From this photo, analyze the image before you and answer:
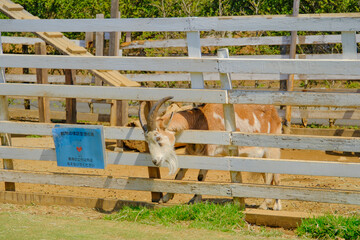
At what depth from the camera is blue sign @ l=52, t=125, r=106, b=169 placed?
6363 mm

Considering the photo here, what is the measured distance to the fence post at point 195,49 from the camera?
5.89 metres

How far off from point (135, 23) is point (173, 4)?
12.1m

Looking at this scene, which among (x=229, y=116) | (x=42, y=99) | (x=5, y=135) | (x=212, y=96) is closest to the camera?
(x=212, y=96)

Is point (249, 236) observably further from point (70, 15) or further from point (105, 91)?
point (70, 15)

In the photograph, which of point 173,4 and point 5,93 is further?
point 173,4

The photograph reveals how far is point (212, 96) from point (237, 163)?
77 cm

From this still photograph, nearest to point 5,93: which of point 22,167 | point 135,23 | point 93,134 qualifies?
point 93,134

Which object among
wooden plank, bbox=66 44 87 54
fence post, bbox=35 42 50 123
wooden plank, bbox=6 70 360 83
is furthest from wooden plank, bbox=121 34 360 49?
wooden plank, bbox=66 44 87 54

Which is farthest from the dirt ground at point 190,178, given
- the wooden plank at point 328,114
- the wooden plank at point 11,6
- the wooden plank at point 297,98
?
the wooden plank at point 11,6

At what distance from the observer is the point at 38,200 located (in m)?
6.90

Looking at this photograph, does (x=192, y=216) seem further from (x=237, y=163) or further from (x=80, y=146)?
(x=80, y=146)

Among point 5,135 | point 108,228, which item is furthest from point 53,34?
point 108,228

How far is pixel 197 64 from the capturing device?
232 inches

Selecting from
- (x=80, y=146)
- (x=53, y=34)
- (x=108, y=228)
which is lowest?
(x=108, y=228)
